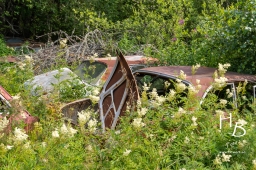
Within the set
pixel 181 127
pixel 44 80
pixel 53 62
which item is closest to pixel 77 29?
pixel 53 62

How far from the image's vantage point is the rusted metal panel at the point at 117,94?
575 cm

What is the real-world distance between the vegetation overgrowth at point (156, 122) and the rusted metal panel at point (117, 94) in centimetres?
27

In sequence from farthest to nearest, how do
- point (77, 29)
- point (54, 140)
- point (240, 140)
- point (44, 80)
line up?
point (77, 29) → point (44, 80) → point (240, 140) → point (54, 140)

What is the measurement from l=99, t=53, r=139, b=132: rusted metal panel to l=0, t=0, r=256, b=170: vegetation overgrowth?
0.27 metres

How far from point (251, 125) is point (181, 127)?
2.36ft

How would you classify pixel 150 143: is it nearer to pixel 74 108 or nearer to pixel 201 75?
pixel 201 75

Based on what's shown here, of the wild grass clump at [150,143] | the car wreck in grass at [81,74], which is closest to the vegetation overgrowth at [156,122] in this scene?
the wild grass clump at [150,143]

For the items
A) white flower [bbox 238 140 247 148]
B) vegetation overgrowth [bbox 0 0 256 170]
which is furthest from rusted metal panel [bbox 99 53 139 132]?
white flower [bbox 238 140 247 148]

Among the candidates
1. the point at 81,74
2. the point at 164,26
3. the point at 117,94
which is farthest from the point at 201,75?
the point at 164,26

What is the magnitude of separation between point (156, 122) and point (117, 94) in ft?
6.11

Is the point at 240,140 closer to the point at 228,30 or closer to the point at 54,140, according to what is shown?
the point at 54,140

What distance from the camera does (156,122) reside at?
14.6ft

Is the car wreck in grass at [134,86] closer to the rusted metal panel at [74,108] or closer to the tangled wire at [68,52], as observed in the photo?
the rusted metal panel at [74,108]

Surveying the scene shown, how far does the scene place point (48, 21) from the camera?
61.6 ft
